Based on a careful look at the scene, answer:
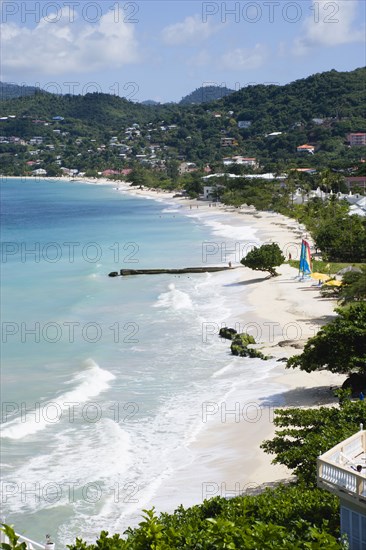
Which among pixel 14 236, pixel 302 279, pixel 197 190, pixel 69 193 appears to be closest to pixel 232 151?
pixel 69 193

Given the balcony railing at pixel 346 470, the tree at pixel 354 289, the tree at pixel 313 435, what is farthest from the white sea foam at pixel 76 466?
the tree at pixel 354 289

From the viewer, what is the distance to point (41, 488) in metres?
18.7

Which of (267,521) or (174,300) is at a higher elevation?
(267,521)

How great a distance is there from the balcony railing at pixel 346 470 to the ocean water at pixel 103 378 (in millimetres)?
4620

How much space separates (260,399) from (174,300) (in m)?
18.1

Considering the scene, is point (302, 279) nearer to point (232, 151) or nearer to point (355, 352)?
point (355, 352)

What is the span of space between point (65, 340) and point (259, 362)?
9572 mm

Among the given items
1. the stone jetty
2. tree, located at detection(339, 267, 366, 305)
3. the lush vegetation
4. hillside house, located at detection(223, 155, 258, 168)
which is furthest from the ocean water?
hillside house, located at detection(223, 155, 258, 168)

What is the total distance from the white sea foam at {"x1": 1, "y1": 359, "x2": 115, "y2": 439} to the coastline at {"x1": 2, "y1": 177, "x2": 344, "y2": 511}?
464 centimetres

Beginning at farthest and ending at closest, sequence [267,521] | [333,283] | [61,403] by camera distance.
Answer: [333,283], [61,403], [267,521]

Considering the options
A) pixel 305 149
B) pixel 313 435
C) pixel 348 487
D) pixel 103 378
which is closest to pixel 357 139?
pixel 305 149

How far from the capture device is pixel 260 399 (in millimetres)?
24344

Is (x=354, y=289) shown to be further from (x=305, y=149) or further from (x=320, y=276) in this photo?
(x=305, y=149)

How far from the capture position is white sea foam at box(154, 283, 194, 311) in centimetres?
4019
